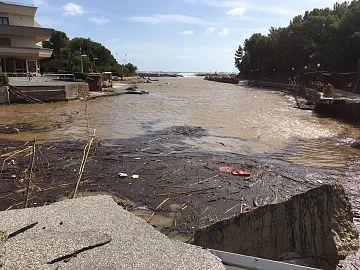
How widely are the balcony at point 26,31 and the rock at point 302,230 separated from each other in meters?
47.0

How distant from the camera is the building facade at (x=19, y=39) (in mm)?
45125

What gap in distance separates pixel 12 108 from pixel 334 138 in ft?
75.9

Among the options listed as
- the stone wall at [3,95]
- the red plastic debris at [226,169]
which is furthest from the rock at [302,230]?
the stone wall at [3,95]

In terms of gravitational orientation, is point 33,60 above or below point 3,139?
above

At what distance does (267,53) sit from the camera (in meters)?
83.6

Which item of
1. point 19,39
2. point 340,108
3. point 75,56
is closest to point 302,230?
point 340,108

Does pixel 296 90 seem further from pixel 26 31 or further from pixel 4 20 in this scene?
pixel 4 20

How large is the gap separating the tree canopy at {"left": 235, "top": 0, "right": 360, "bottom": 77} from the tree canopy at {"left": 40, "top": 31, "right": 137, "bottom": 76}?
33754mm

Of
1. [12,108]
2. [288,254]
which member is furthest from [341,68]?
[288,254]

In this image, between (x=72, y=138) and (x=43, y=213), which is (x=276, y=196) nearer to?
(x=43, y=213)

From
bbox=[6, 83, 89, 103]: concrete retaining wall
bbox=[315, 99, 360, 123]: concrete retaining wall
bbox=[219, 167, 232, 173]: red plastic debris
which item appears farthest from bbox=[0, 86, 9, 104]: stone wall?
bbox=[219, 167, 232, 173]: red plastic debris

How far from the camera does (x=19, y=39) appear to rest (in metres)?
47.9

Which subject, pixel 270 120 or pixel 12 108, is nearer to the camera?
pixel 270 120

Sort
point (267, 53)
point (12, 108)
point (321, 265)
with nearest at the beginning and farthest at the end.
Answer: point (321, 265)
point (12, 108)
point (267, 53)
